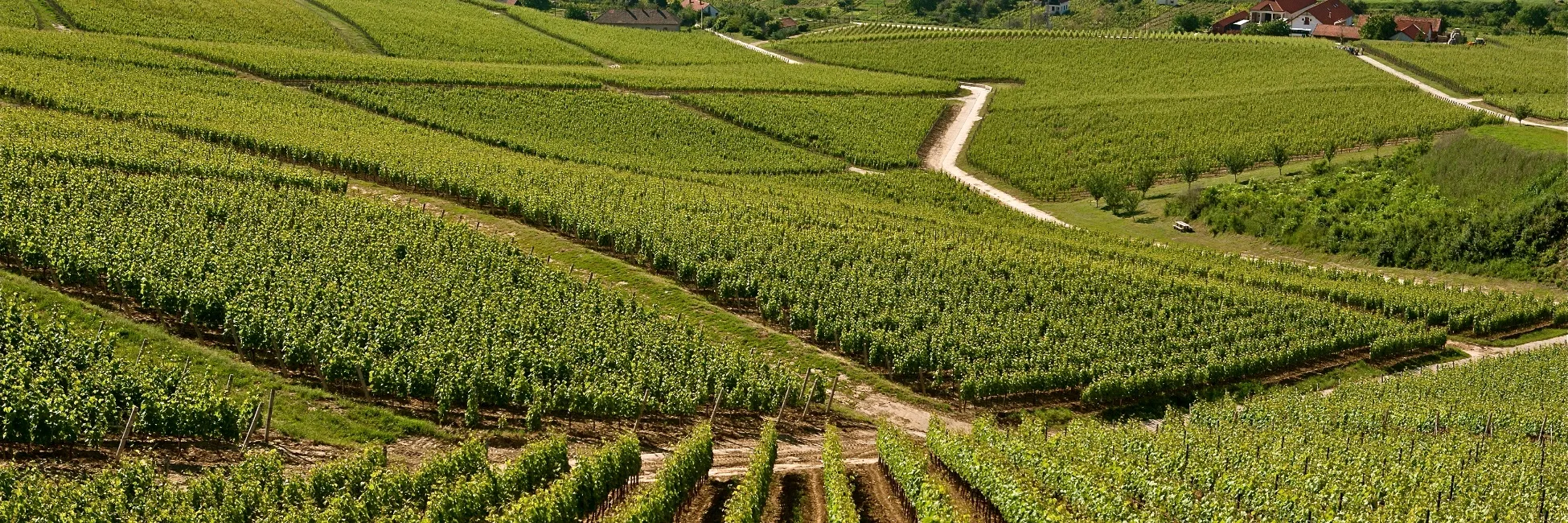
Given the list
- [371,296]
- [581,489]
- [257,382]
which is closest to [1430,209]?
[371,296]

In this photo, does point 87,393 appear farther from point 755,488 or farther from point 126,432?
point 755,488

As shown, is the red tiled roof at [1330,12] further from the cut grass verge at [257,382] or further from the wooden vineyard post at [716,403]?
the cut grass verge at [257,382]

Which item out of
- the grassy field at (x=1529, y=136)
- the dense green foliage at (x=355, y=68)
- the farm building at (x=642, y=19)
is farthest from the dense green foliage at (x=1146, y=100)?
the dense green foliage at (x=355, y=68)

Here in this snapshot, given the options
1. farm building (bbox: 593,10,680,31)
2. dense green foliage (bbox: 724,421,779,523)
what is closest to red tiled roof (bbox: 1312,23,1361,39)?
farm building (bbox: 593,10,680,31)

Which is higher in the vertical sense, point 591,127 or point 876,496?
point 591,127

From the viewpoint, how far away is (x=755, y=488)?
30234 millimetres

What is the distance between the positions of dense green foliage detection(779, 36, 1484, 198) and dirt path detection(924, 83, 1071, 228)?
1910 millimetres

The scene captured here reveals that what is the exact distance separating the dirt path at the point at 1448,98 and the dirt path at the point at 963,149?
43.5m

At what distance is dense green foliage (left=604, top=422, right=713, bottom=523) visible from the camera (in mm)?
27453

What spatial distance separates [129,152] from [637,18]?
128132 millimetres

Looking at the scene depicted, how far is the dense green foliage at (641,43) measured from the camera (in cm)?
14350

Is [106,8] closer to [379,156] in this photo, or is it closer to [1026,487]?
[379,156]

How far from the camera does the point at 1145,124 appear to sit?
113m

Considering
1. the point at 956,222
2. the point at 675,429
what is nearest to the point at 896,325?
the point at 675,429
